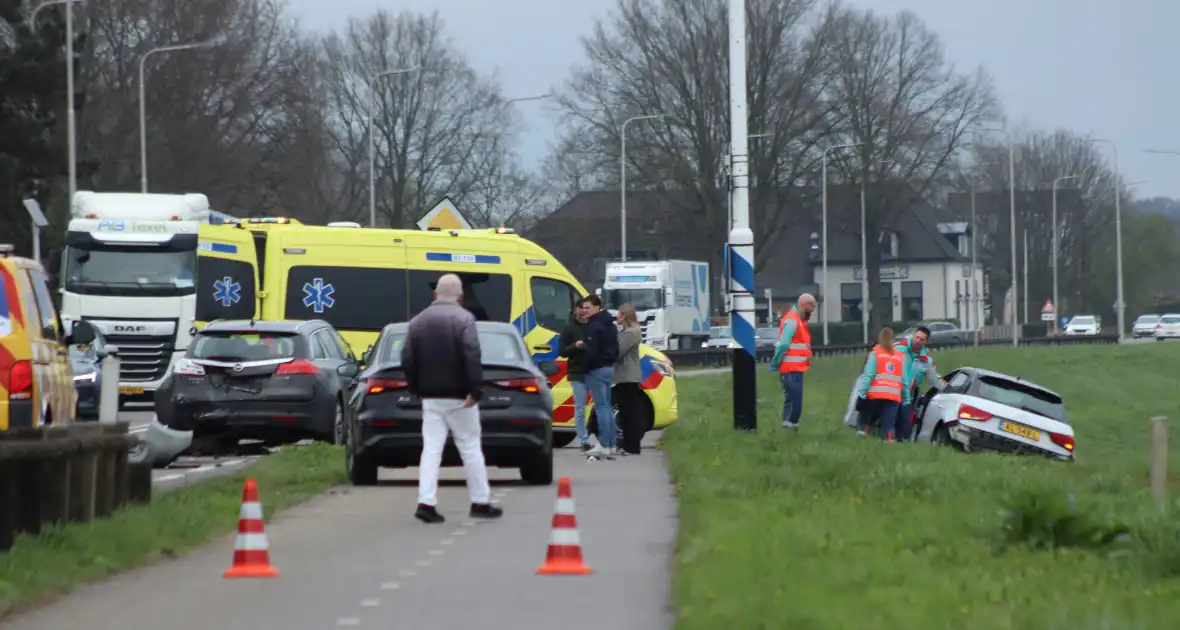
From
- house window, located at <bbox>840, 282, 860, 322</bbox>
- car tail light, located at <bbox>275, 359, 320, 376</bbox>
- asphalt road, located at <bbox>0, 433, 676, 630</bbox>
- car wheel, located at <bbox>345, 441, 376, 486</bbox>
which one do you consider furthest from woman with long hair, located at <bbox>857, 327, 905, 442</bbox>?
house window, located at <bbox>840, 282, 860, 322</bbox>

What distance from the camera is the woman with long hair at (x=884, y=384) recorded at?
24000mm

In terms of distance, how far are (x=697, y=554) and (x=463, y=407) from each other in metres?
3.38

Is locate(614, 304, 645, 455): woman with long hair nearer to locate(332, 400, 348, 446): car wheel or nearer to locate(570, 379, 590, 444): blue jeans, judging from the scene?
locate(570, 379, 590, 444): blue jeans

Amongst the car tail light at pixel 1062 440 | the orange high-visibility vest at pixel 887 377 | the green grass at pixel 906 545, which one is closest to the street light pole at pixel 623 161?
the car tail light at pixel 1062 440

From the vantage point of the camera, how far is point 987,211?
11119cm

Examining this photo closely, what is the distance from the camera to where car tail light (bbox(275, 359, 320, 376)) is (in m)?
20.5

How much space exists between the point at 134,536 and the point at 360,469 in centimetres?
513

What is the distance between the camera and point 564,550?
1041cm

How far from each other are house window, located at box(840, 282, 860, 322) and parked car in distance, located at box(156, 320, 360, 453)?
93.6 meters

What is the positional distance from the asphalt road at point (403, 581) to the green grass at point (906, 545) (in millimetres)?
331

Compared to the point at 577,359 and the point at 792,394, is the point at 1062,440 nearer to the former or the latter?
the point at 792,394

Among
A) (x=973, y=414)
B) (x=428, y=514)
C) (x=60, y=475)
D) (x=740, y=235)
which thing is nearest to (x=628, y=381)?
(x=740, y=235)

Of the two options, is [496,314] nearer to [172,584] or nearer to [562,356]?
[562,356]

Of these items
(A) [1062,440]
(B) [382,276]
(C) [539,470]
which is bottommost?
(A) [1062,440]
